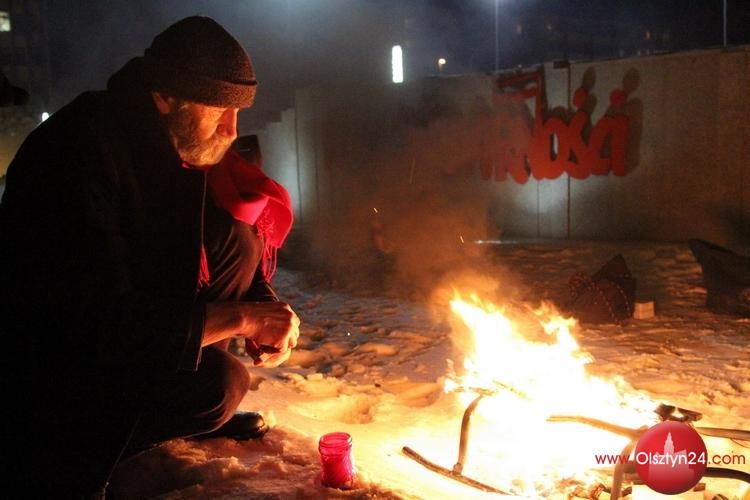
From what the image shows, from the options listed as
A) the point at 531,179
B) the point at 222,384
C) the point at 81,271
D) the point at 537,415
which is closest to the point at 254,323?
the point at 222,384

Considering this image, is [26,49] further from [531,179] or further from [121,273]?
[121,273]

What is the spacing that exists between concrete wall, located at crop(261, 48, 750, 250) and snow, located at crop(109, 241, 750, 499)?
96 cm

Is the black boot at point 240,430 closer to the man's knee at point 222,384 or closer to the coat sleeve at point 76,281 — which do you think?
the man's knee at point 222,384

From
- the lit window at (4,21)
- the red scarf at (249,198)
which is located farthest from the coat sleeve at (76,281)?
the lit window at (4,21)

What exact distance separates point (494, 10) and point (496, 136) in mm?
18675

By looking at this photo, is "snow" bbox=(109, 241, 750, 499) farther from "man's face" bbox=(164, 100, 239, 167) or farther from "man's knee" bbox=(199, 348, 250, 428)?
"man's face" bbox=(164, 100, 239, 167)

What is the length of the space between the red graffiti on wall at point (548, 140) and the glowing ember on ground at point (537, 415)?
6.52 m

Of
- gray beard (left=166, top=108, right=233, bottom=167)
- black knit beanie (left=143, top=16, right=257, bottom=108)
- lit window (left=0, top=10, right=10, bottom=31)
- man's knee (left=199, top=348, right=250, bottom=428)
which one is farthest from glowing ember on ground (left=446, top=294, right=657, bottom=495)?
lit window (left=0, top=10, right=10, bottom=31)

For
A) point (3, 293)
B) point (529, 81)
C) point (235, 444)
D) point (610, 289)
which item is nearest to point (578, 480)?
point (235, 444)

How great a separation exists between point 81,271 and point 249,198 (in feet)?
3.03

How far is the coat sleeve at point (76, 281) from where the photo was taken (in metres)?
1.92

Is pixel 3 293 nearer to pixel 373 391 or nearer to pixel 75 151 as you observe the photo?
pixel 75 151

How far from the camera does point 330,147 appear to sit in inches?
552

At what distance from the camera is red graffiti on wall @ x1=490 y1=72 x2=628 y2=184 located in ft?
32.4
